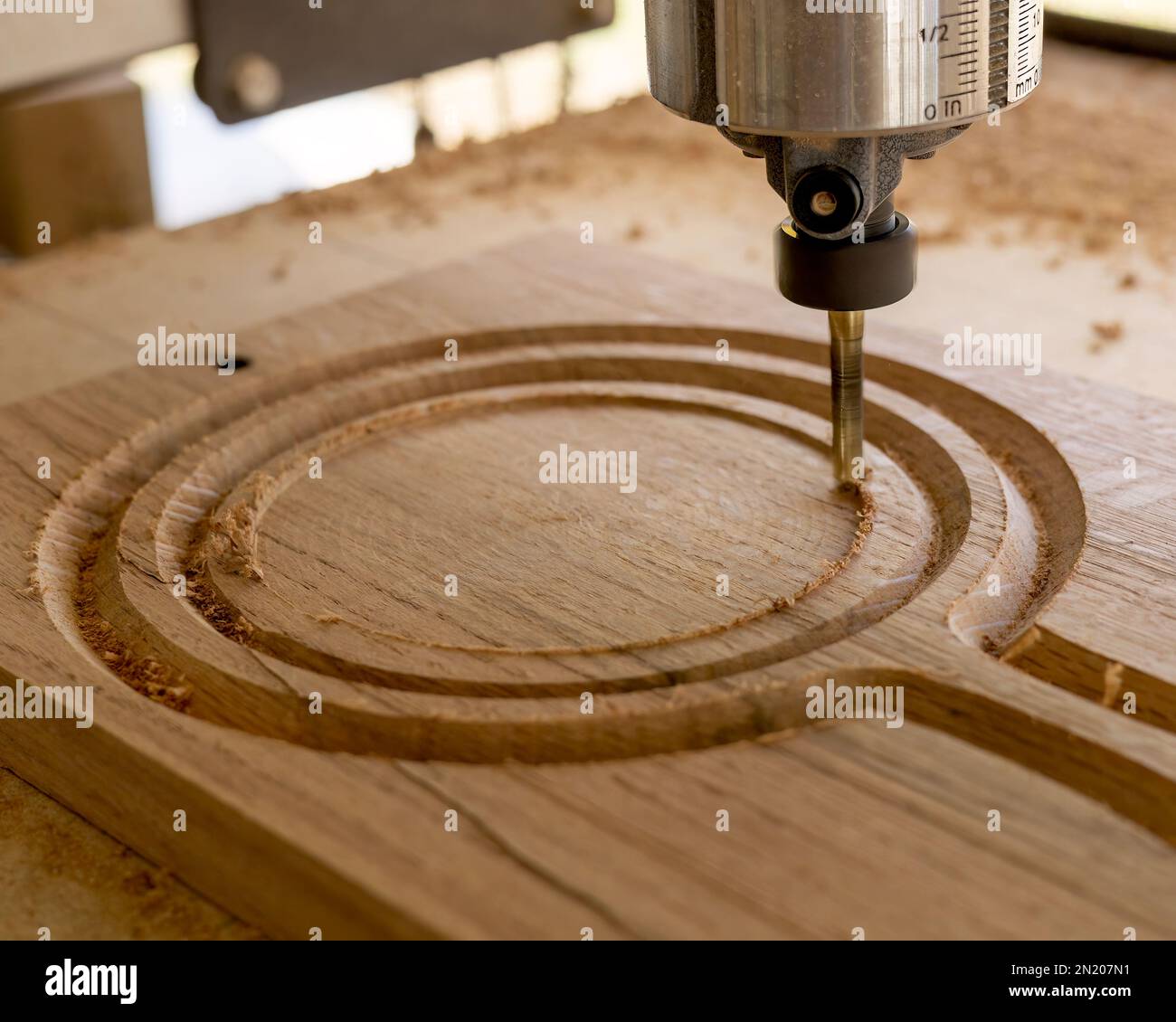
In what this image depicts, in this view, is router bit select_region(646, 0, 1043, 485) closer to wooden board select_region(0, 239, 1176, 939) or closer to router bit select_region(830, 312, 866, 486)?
router bit select_region(830, 312, 866, 486)

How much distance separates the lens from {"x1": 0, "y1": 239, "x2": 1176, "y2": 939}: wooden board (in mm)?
562

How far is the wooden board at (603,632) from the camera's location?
0.56 m

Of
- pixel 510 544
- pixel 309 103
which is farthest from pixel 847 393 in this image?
pixel 309 103

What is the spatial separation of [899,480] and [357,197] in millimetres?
847

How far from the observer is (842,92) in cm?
63

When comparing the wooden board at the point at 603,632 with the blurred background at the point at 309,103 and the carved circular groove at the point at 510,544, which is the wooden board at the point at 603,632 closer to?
the carved circular groove at the point at 510,544

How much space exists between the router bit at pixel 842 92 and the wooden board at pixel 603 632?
0.18 metres

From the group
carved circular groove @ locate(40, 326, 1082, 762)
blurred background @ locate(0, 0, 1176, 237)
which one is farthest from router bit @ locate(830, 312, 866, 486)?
blurred background @ locate(0, 0, 1176, 237)

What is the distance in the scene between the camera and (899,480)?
0.86m

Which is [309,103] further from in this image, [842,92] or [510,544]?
[842,92]

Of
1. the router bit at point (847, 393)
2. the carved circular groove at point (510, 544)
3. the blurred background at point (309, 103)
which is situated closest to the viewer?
the carved circular groove at point (510, 544)

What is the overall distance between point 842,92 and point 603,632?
29 centimetres

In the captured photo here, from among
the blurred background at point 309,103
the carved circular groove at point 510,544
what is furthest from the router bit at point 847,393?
the blurred background at point 309,103
